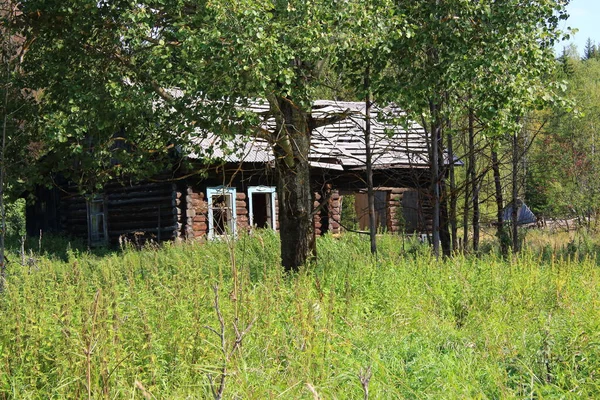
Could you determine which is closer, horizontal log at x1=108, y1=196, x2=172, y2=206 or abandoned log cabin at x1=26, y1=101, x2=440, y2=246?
abandoned log cabin at x1=26, y1=101, x2=440, y2=246

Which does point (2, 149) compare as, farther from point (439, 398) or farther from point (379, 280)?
point (439, 398)

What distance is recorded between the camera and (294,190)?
1020cm

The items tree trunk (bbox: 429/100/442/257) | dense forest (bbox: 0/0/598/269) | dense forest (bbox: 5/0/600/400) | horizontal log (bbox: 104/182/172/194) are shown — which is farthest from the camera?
horizontal log (bbox: 104/182/172/194)

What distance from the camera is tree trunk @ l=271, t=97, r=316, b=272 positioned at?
1017cm

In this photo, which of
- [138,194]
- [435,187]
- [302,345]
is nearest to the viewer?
[302,345]

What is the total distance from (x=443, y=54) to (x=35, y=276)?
18.2 ft

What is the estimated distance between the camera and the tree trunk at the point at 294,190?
33.4 ft

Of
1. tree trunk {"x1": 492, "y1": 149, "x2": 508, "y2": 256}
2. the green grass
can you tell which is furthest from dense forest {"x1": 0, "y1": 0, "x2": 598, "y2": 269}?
the green grass

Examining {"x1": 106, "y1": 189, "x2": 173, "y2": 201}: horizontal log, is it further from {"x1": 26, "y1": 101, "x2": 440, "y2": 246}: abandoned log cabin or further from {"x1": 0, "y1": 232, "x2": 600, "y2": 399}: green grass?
Answer: {"x1": 0, "y1": 232, "x2": 600, "y2": 399}: green grass

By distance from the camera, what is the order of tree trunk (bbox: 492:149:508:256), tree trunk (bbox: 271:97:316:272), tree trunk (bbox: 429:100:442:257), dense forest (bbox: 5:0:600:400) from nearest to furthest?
dense forest (bbox: 5:0:600:400) → tree trunk (bbox: 271:97:316:272) → tree trunk (bbox: 429:100:442:257) → tree trunk (bbox: 492:149:508:256)

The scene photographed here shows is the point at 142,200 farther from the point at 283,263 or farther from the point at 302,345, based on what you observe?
the point at 302,345

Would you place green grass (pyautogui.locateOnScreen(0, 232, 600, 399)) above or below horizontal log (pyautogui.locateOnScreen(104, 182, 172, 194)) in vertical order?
below

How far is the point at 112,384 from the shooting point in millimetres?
4832

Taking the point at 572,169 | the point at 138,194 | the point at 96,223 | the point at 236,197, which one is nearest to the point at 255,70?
the point at 236,197
